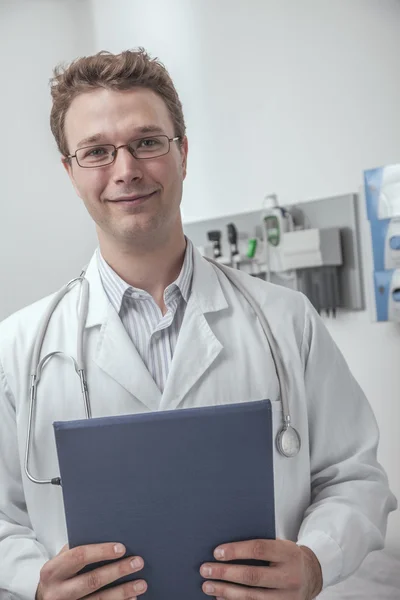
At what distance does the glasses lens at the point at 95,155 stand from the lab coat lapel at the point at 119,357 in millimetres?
248

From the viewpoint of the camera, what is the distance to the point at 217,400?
125 cm

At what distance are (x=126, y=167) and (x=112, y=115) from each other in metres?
0.10

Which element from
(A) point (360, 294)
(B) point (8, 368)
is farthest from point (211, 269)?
(A) point (360, 294)

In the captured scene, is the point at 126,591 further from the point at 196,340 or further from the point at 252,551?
the point at 196,340

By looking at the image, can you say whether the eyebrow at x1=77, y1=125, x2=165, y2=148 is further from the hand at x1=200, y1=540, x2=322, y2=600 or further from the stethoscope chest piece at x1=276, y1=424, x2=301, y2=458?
the hand at x1=200, y1=540, x2=322, y2=600

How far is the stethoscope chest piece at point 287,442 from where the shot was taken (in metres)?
1.20

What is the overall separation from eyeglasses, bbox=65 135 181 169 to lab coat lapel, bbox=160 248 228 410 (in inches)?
9.2

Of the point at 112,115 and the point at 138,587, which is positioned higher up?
the point at 112,115

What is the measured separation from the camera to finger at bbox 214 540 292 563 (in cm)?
97

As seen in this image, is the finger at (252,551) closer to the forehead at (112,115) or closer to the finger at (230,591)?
the finger at (230,591)

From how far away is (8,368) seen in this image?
1277mm

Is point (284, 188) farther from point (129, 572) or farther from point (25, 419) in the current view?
point (129, 572)

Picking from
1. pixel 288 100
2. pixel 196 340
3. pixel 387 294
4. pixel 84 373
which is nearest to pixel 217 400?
pixel 196 340

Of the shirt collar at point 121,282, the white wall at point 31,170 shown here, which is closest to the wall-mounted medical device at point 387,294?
the shirt collar at point 121,282
